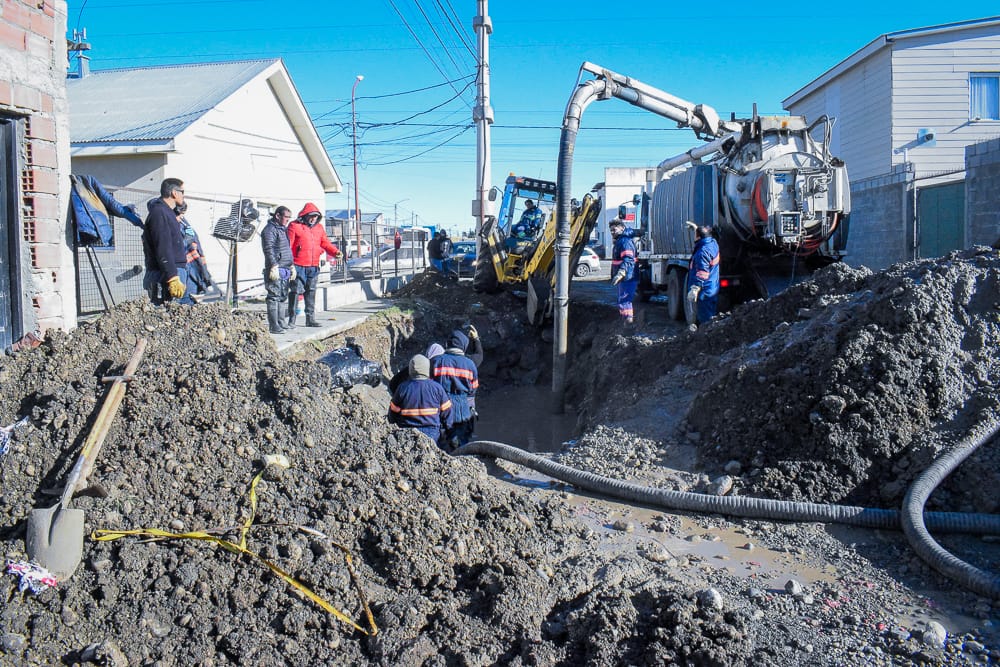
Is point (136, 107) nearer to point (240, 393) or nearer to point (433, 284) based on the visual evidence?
point (433, 284)

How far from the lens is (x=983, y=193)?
9.88 meters

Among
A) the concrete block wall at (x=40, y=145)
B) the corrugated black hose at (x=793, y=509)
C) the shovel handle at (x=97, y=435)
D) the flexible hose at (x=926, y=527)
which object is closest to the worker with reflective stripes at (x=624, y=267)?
the corrugated black hose at (x=793, y=509)

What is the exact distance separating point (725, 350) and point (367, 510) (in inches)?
198

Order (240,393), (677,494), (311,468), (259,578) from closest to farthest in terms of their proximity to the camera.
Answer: (259,578) → (311,468) → (240,393) → (677,494)

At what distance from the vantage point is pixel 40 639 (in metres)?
3.18

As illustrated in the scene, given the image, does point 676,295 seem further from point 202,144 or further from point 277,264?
point 202,144

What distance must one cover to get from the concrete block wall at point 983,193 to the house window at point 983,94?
8877mm

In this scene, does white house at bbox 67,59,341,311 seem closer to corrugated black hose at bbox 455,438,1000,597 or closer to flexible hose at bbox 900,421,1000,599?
corrugated black hose at bbox 455,438,1000,597

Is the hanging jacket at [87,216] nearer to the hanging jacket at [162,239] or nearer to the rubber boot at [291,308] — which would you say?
the hanging jacket at [162,239]

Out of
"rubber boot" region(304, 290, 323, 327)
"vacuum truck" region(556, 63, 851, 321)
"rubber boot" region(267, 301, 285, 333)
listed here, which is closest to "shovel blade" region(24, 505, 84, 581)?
"rubber boot" region(267, 301, 285, 333)

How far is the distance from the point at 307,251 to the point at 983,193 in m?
9.02

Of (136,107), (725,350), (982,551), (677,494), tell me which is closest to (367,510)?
(677,494)

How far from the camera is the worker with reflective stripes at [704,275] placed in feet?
30.1

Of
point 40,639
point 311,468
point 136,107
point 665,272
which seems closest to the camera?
point 40,639
